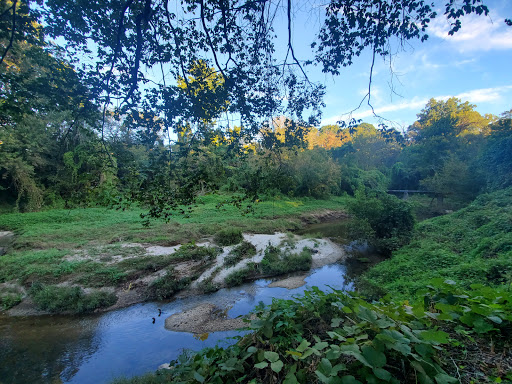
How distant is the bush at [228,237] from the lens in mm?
12815

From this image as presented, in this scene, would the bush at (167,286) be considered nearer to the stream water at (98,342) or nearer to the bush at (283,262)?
the stream water at (98,342)

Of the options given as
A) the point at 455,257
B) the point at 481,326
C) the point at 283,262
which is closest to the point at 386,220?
the point at 455,257

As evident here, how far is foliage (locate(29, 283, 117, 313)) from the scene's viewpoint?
7.26 meters

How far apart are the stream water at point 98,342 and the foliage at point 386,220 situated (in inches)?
290

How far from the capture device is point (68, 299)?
24.3 ft

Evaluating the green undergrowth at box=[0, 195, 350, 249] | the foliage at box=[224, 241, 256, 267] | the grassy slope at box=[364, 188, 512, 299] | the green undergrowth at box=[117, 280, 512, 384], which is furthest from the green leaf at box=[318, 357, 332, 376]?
the green undergrowth at box=[0, 195, 350, 249]

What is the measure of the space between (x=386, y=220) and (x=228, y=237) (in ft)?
29.7

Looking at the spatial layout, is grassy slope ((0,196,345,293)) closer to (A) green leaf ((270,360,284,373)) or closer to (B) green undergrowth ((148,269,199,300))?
(B) green undergrowth ((148,269,199,300))

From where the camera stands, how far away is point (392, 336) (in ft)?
4.38

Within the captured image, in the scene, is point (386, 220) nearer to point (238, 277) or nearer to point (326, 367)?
point (238, 277)

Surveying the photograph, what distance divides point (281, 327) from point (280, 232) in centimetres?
1423

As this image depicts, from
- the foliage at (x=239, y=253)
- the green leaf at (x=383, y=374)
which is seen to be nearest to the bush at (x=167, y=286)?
the foliage at (x=239, y=253)

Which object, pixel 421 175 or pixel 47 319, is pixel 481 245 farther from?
pixel 421 175

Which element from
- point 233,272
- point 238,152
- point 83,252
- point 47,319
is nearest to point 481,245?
point 233,272
